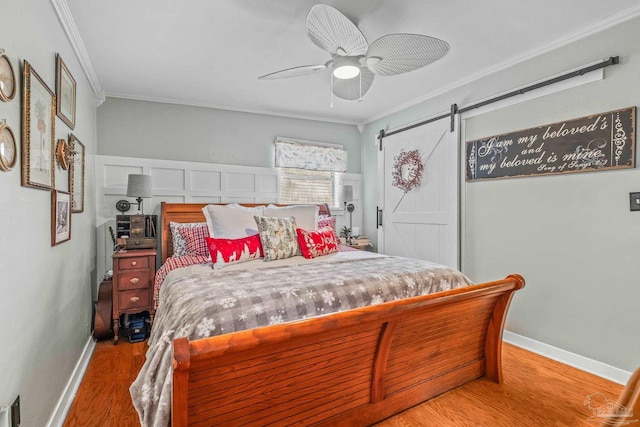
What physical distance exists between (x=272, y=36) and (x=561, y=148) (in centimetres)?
238

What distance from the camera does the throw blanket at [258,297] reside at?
1.44 meters

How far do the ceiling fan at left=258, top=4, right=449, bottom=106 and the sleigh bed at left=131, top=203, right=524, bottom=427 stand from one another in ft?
4.66

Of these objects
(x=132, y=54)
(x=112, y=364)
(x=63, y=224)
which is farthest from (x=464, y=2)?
(x=112, y=364)

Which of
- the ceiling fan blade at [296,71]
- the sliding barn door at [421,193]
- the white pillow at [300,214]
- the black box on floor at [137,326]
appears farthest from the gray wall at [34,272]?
the sliding barn door at [421,193]

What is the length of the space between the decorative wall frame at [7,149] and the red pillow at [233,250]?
1440mm

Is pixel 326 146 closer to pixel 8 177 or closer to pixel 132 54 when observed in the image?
pixel 132 54

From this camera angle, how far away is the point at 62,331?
6.67ft

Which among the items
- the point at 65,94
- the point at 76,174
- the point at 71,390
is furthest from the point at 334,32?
the point at 71,390

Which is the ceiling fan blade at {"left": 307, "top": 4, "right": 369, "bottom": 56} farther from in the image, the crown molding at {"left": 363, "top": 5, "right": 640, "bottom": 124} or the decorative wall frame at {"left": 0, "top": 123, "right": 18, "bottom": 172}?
the crown molding at {"left": 363, "top": 5, "right": 640, "bottom": 124}

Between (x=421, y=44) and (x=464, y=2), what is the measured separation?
427 mm

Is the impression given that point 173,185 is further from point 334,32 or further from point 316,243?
point 334,32

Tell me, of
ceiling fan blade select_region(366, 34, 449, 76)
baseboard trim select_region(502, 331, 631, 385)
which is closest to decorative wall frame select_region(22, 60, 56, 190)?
ceiling fan blade select_region(366, 34, 449, 76)

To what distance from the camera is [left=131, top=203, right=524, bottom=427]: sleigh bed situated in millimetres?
1253

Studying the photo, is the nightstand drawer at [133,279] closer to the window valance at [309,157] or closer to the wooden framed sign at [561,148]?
the window valance at [309,157]
